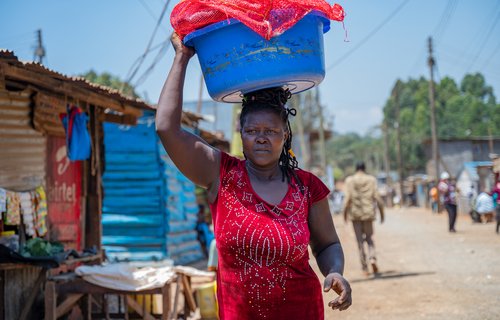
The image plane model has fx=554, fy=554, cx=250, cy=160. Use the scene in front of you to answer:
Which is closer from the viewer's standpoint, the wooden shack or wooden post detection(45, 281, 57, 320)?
wooden post detection(45, 281, 57, 320)

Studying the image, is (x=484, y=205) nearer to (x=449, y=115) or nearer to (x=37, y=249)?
(x=37, y=249)

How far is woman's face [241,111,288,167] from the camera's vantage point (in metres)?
2.46

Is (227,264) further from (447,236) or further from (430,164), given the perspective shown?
(430,164)

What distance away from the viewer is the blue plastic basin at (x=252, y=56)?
249cm

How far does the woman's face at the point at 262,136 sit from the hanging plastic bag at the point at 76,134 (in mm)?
4972

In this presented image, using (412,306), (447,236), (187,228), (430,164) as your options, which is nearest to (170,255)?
(187,228)

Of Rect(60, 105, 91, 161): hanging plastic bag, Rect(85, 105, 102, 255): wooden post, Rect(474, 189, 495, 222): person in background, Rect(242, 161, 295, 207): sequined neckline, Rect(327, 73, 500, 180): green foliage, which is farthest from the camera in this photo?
Rect(327, 73, 500, 180): green foliage

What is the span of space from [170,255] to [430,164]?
128 ft

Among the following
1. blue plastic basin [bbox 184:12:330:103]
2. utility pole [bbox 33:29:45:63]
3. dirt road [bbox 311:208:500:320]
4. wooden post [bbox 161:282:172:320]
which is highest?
utility pole [bbox 33:29:45:63]

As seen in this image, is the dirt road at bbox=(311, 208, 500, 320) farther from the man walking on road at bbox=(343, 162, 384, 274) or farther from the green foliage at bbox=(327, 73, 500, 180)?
the green foliage at bbox=(327, 73, 500, 180)

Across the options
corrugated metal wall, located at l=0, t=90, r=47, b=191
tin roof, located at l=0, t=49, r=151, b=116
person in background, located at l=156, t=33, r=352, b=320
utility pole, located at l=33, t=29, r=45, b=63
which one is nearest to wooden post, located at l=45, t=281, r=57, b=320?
corrugated metal wall, located at l=0, t=90, r=47, b=191

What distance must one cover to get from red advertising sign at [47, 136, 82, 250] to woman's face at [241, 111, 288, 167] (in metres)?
5.32

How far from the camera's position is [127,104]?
810 centimetres

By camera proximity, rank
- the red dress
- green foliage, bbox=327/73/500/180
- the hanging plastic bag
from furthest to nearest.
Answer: green foliage, bbox=327/73/500/180, the hanging plastic bag, the red dress
